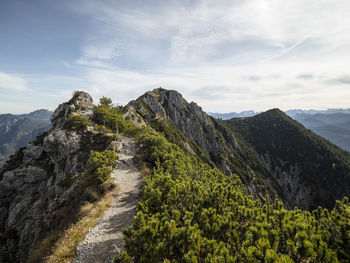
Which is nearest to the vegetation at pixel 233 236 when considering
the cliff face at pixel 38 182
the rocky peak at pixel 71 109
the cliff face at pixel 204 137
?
the cliff face at pixel 38 182

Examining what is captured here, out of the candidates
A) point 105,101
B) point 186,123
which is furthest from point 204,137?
point 105,101

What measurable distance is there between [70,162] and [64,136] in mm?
9336

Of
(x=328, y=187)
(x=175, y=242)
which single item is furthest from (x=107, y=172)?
(x=328, y=187)

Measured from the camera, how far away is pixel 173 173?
2091cm

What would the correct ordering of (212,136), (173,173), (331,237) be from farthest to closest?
(212,136), (173,173), (331,237)

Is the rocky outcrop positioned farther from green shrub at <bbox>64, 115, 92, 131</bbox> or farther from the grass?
the grass

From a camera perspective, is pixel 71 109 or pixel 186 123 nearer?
pixel 71 109

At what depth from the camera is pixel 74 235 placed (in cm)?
1364

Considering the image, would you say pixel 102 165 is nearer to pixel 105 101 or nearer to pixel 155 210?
pixel 155 210

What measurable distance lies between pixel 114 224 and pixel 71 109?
5363 centimetres

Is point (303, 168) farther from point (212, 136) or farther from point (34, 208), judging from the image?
point (34, 208)

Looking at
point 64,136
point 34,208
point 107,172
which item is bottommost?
point 34,208

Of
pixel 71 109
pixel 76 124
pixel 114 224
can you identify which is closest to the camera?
pixel 114 224

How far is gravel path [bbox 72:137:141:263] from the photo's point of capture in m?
11.7
